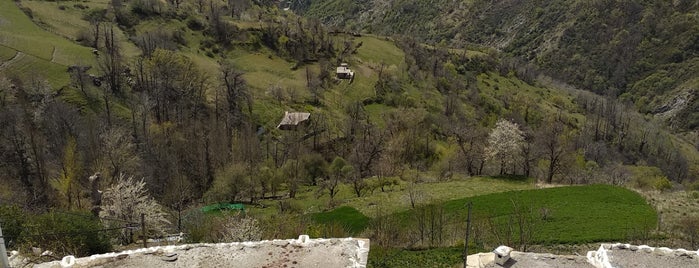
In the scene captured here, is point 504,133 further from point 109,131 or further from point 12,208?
point 12,208

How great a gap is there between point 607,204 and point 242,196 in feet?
162

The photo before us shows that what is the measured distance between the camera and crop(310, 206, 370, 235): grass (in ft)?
179

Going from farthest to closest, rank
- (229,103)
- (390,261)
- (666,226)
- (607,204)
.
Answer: (229,103) < (607,204) < (666,226) < (390,261)

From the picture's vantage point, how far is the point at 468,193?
66.4 m

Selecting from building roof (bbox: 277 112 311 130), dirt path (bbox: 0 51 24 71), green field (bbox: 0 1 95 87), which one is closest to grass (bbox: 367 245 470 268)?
building roof (bbox: 277 112 311 130)

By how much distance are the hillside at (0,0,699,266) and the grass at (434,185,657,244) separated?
0.48 m

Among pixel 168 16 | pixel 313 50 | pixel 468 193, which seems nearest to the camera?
pixel 468 193

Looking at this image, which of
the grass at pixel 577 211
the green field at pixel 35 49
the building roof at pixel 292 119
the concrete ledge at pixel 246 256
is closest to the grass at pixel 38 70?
the green field at pixel 35 49

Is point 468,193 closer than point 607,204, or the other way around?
point 607,204

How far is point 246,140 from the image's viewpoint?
3408 inches

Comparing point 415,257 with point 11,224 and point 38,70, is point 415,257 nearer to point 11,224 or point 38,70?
point 11,224

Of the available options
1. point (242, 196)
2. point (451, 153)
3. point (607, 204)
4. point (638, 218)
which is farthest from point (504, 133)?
point (242, 196)

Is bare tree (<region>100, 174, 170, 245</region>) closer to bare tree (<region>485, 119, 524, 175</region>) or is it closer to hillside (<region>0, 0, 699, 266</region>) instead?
hillside (<region>0, 0, 699, 266</region>)

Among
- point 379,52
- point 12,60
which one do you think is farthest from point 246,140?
point 379,52
